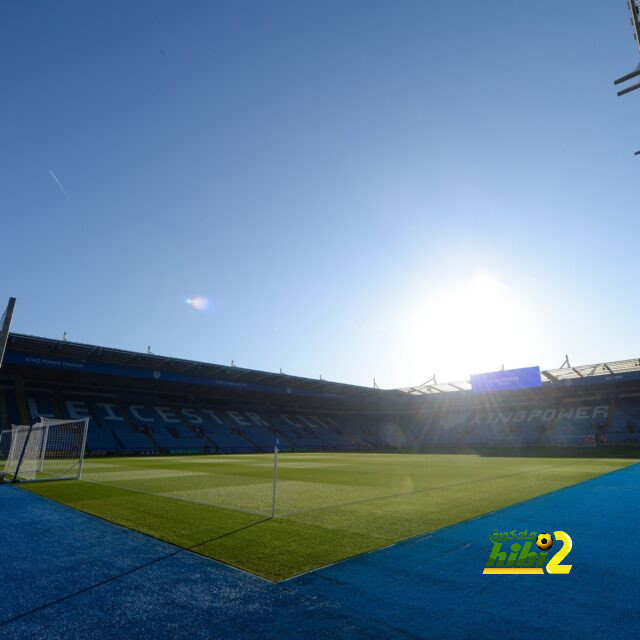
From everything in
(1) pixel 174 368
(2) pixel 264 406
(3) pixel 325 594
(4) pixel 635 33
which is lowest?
(3) pixel 325 594

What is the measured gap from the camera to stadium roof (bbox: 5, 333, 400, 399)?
3671 centimetres

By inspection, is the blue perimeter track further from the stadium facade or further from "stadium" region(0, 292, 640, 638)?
the stadium facade

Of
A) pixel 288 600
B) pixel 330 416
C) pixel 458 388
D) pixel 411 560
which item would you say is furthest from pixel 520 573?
pixel 330 416

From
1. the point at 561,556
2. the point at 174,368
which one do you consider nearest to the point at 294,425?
the point at 174,368

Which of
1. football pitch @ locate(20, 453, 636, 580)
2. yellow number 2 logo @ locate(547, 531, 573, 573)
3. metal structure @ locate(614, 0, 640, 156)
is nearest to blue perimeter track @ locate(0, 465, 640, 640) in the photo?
yellow number 2 logo @ locate(547, 531, 573, 573)

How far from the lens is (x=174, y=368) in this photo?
45.4m

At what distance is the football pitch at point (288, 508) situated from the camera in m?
6.23

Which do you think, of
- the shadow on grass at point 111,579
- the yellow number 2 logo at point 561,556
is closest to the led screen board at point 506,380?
the yellow number 2 logo at point 561,556

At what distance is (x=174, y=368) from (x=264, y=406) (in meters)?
19.6

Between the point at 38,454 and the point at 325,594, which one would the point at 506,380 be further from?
the point at 325,594

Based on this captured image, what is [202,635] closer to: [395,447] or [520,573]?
[520,573]

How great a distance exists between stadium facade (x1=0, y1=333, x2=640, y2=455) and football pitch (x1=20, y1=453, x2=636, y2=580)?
24.8 m

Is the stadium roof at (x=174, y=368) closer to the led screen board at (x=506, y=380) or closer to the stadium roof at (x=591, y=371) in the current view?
the led screen board at (x=506, y=380)

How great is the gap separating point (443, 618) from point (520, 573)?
1908mm
